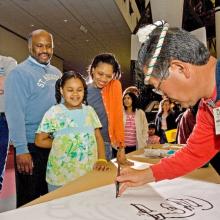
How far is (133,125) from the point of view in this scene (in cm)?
375

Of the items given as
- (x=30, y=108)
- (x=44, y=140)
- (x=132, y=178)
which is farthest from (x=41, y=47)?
(x=132, y=178)

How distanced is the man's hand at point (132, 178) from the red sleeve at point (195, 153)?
3 cm

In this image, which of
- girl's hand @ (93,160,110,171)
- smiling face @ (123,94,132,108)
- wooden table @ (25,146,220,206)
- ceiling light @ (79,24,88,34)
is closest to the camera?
wooden table @ (25,146,220,206)

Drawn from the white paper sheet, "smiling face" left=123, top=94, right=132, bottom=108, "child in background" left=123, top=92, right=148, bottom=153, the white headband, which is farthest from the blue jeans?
"smiling face" left=123, top=94, right=132, bottom=108

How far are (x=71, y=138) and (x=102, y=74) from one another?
441mm

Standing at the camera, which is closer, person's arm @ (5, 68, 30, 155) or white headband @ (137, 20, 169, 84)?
white headband @ (137, 20, 169, 84)

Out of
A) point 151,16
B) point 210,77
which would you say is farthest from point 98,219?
point 151,16

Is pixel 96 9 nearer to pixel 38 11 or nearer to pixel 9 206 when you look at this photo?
Result: pixel 38 11

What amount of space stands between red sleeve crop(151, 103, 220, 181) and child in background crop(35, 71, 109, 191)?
351 millimetres

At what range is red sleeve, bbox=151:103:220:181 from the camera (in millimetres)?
999

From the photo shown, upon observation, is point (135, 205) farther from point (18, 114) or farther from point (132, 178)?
point (18, 114)

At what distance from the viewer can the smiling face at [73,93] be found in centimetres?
151

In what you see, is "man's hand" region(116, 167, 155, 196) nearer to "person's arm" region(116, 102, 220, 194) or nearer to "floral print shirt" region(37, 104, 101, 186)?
"person's arm" region(116, 102, 220, 194)

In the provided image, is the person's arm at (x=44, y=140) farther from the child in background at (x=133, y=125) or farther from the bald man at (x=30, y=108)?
the child in background at (x=133, y=125)
